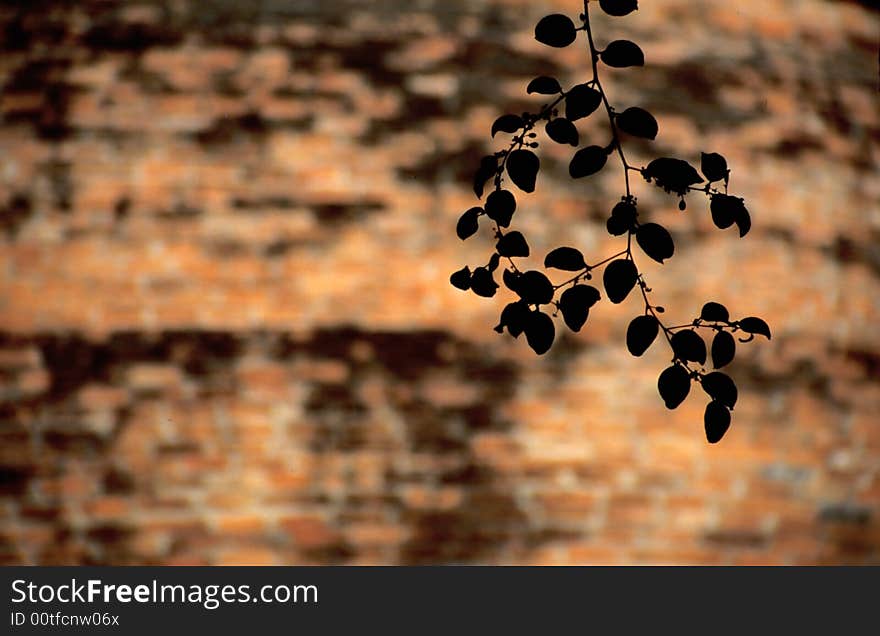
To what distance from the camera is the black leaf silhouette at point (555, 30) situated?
0.84m

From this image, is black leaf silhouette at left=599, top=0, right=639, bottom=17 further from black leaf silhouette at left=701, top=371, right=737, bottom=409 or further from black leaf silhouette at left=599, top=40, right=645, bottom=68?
black leaf silhouette at left=701, top=371, right=737, bottom=409

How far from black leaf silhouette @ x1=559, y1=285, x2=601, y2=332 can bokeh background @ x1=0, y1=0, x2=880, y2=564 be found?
2.23 feet

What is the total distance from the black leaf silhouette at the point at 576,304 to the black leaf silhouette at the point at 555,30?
0.76 ft

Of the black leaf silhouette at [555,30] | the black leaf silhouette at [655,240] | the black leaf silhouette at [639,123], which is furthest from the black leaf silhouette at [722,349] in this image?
the black leaf silhouette at [555,30]

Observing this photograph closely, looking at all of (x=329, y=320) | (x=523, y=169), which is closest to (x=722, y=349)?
(x=523, y=169)

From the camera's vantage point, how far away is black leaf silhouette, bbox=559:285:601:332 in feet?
2.70

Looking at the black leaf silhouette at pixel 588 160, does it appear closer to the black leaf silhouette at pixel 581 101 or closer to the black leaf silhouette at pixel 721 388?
the black leaf silhouette at pixel 581 101

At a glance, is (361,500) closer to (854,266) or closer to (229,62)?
(229,62)

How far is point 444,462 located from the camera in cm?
149

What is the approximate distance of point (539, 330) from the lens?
84 cm

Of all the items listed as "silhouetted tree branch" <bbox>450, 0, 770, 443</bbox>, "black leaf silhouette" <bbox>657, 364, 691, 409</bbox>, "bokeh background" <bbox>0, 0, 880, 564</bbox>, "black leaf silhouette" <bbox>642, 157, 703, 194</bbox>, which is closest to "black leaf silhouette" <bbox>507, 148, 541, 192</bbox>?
"silhouetted tree branch" <bbox>450, 0, 770, 443</bbox>

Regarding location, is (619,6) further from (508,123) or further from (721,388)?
(721,388)

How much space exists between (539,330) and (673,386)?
135 millimetres

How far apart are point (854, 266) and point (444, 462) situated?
871 mm
